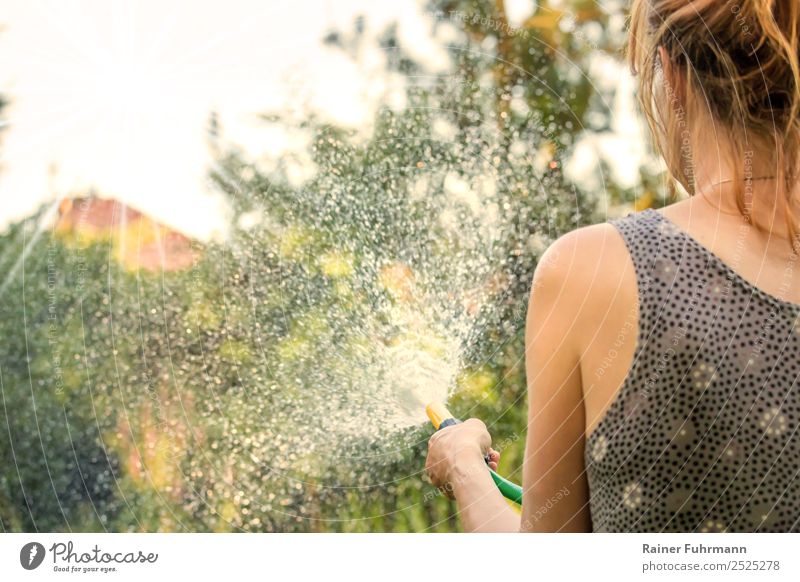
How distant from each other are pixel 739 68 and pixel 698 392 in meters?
0.22

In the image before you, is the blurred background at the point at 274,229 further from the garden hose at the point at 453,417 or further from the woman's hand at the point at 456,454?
the woman's hand at the point at 456,454

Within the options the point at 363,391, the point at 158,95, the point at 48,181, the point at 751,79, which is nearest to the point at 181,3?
the point at 158,95

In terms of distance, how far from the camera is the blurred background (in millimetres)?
919

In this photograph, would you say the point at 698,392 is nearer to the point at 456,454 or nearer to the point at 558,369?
the point at 558,369

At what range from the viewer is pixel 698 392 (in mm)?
522

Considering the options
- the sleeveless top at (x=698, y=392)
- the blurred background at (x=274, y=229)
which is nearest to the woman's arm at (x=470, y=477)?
the sleeveless top at (x=698, y=392)

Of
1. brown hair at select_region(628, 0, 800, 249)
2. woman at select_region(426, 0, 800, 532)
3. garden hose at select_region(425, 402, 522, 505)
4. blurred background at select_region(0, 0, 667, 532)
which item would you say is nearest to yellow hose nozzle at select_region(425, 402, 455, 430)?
garden hose at select_region(425, 402, 522, 505)

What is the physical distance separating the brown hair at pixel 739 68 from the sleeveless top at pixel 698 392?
64mm

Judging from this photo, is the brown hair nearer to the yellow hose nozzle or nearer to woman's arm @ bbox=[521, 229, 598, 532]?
woman's arm @ bbox=[521, 229, 598, 532]

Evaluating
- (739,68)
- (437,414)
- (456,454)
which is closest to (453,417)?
(437,414)

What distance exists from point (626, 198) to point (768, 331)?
25.0 inches

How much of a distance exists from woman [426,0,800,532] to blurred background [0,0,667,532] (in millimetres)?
434

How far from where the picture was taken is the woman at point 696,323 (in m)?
0.52

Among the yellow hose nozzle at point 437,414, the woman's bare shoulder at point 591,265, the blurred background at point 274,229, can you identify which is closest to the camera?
the woman's bare shoulder at point 591,265
